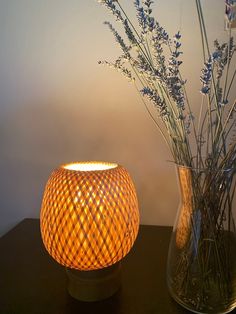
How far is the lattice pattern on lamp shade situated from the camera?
47cm

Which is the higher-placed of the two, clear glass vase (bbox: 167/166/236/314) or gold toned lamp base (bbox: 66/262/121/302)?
clear glass vase (bbox: 167/166/236/314)

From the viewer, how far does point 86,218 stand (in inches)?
18.4

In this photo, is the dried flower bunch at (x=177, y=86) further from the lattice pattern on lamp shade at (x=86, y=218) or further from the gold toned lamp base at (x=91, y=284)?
the gold toned lamp base at (x=91, y=284)

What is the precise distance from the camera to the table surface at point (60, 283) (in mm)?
499

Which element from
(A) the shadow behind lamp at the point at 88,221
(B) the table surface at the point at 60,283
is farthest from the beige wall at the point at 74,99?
(A) the shadow behind lamp at the point at 88,221

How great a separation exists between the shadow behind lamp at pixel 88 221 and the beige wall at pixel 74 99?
34 centimetres

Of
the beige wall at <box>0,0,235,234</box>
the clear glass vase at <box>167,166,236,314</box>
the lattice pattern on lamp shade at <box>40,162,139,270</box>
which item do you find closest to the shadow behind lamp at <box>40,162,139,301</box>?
the lattice pattern on lamp shade at <box>40,162,139,270</box>

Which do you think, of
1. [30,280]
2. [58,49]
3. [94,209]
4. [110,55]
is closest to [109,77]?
[110,55]

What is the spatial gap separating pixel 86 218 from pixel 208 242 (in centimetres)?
23

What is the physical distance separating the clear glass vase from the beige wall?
0.36 meters

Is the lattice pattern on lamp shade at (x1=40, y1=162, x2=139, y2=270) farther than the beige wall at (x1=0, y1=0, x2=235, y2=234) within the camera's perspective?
No

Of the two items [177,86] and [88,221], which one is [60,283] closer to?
[88,221]

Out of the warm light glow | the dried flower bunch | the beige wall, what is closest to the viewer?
the dried flower bunch

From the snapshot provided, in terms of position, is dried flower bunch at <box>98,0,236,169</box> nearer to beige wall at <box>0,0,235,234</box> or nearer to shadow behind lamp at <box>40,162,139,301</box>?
shadow behind lamp at <box>40,162,139,301</box>
